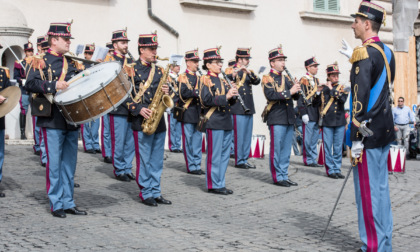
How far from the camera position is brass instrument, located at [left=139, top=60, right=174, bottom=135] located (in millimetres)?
8016

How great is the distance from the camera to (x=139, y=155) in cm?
813

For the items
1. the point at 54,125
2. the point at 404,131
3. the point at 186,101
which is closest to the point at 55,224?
the point at 54,125

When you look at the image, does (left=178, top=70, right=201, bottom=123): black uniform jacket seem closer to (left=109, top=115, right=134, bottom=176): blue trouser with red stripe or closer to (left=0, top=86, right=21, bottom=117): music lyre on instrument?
(left=109, top=115, right=134, bottom=176): blue trouser with red stripe

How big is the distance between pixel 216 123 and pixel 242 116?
3118mm

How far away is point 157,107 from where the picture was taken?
8.12 metres

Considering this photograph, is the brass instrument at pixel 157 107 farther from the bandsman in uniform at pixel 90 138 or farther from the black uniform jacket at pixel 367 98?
the bandsman in uniform at pixel 90 138

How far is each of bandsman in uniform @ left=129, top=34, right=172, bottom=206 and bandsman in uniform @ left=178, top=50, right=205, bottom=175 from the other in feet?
10.1

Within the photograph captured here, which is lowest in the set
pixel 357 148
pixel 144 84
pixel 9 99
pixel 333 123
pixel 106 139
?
pixel 106 139

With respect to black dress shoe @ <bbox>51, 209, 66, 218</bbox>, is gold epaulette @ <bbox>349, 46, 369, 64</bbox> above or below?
above

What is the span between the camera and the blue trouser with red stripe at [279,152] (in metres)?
10.2

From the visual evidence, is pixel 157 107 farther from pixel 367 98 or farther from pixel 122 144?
pixel 367 98

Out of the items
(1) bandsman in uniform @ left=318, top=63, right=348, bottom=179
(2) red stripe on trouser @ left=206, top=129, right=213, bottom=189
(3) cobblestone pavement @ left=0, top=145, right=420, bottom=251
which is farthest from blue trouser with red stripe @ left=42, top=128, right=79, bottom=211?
(1) bandsman in uniform @ left=318, top=63, right=348, bottom=179

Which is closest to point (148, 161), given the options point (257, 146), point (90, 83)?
point (90, 83)

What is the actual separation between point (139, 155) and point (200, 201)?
1092 mm
